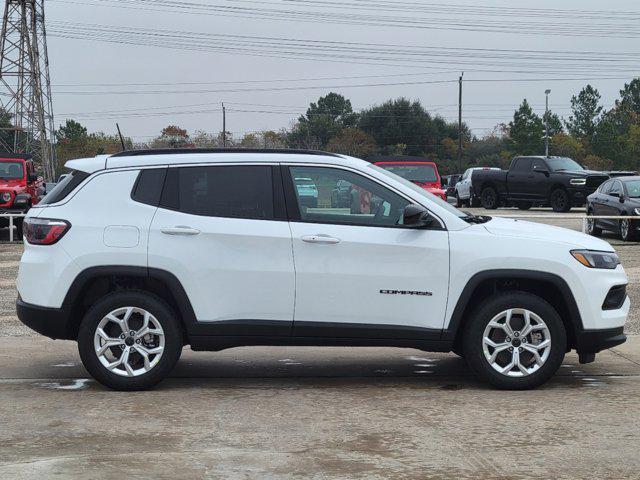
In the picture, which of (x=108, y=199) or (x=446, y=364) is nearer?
(x=108, y=199)

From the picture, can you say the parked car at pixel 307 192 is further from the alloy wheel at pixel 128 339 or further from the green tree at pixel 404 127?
the green tree at pixel 404 127

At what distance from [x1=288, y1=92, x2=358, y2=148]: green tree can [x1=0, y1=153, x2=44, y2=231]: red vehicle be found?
58.1 m

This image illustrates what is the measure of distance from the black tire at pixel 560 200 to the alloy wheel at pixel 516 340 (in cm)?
2740

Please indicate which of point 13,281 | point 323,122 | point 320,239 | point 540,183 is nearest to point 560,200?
point 540,183

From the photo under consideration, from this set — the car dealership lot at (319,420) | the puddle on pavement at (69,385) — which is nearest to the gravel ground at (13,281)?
the car dealership lot at (319,420)

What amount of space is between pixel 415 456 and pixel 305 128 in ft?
288

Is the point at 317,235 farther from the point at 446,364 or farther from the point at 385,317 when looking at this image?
the point at 446,364

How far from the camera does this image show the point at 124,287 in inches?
301

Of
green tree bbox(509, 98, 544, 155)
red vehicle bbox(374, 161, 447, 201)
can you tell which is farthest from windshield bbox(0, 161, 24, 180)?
green tree bbox(509, 98, 544, 155)

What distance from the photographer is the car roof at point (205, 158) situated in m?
7.64

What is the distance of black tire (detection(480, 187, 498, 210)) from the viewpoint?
124 feet

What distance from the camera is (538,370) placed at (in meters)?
7.43

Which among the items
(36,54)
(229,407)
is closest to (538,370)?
(229,407)

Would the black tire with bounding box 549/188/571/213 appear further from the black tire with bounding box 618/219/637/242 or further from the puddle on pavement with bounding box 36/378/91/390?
the puddle on pavement with bounding box 36/378/91/390
